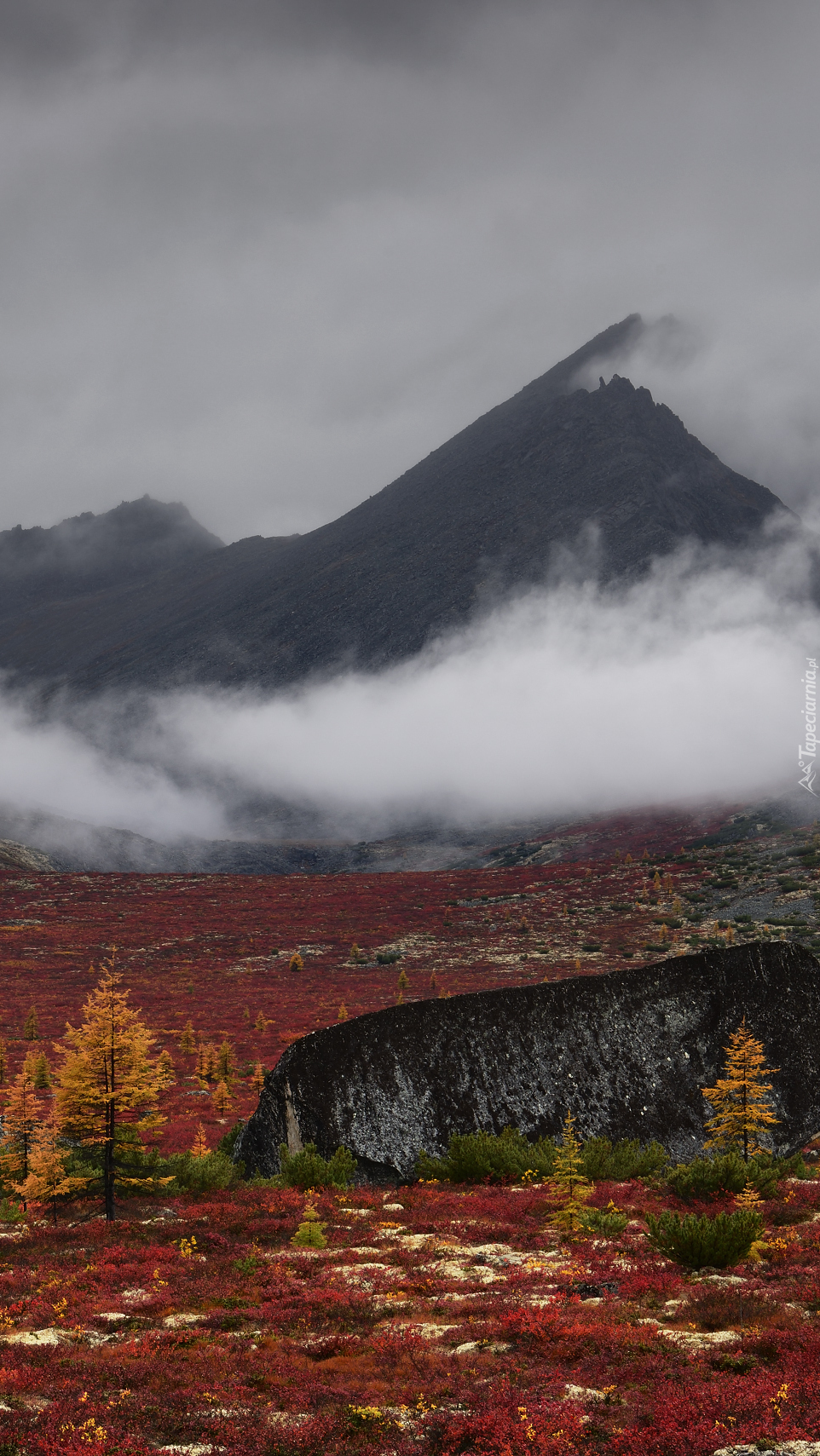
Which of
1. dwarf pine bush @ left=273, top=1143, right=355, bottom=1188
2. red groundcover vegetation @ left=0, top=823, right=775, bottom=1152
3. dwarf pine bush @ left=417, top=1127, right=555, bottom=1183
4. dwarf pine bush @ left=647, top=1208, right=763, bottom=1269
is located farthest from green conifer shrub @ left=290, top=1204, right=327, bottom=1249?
red groundcover vegetation @ left=0, top=823, right=775, bottom=1152

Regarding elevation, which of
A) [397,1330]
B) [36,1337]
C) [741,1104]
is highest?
[36,1337]

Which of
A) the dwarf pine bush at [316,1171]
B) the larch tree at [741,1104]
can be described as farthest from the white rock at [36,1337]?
the larch tree at [741,1104]

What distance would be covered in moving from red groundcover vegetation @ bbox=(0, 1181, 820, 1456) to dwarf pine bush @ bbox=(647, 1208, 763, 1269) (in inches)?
10.8

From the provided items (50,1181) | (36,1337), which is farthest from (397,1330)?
(50,1181)

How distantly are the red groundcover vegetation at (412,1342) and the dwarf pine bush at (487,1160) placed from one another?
2.69 meters

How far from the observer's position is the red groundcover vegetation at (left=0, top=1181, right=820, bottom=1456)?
6.46 metres

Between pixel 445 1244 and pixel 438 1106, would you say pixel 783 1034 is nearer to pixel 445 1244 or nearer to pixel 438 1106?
pixel 438 1106

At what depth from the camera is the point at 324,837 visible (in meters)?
188

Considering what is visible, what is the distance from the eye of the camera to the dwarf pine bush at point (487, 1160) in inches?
661

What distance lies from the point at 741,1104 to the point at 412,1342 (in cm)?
902

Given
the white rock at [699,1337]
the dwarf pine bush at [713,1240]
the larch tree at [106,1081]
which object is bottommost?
the dwarf pine bush at [713,1240]

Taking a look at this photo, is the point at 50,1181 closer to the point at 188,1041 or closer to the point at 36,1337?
the point at 36,1337

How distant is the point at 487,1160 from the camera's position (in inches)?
668

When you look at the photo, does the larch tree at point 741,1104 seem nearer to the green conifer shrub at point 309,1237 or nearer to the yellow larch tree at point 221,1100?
the green conifer shrub at point 309,1237
